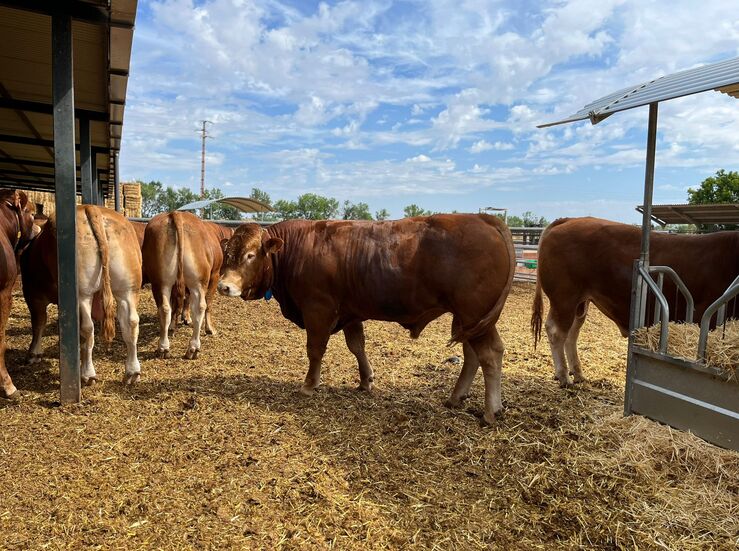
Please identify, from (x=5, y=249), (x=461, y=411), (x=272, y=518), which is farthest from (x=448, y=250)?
(x=5, y=249)

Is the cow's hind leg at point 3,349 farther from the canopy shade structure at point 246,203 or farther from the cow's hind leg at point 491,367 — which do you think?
the canopy shade structure at point 246,203

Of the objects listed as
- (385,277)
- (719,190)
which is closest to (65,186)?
(385,277)

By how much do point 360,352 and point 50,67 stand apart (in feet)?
17.5

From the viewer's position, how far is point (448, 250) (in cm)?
430

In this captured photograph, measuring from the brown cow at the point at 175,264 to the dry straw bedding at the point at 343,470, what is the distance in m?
0.93

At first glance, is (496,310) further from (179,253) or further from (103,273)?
(179,253)

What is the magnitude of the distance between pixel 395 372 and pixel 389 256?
178 centimetres

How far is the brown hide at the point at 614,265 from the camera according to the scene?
4.78 meters

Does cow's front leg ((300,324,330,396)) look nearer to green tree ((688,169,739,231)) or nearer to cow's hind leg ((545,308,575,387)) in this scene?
cow's hind leg ((545,308,575,387))

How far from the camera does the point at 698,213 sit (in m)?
9.36

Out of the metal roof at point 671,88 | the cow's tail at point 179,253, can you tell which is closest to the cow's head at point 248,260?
the cow's tail at point 179,253

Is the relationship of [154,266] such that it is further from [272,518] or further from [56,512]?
[272,518]

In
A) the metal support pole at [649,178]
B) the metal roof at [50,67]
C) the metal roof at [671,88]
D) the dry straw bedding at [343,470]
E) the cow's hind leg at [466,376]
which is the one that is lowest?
the dry straw bedding at [343,470]

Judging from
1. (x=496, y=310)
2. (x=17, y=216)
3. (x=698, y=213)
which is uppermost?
(x=698, y=213)
